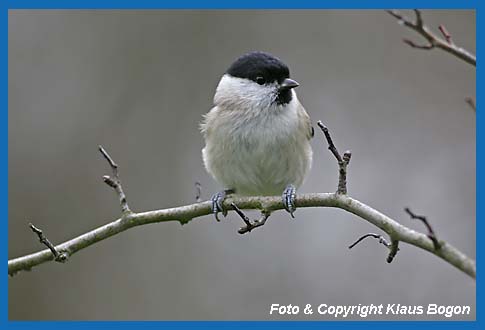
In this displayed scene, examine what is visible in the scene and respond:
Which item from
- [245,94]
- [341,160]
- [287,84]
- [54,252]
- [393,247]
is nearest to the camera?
[393,247]

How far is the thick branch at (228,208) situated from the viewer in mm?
2553

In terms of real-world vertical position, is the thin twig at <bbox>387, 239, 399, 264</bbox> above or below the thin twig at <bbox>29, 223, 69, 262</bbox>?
below

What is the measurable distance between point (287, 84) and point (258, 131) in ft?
1.04

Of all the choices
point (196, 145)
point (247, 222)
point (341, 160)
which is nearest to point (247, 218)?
point (247, 222)

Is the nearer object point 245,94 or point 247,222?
point 247,222

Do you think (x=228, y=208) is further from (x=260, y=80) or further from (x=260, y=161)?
(x=260, y=80)

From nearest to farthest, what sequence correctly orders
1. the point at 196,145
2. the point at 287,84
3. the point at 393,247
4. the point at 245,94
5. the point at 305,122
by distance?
the point at 393,247 < the point at 287,84 < the point at 245,94 < the point at 305,122 < the point at 196,145

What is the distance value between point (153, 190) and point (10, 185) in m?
1.33

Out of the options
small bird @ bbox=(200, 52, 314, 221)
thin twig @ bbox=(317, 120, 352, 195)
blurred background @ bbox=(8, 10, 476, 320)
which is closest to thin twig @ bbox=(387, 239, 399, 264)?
thin twig @ bbox=(317, 120, 352, 195)

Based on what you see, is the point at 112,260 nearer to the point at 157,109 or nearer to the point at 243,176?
the point at 157,109

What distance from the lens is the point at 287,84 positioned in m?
3.89

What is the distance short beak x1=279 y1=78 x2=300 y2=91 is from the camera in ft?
12.7

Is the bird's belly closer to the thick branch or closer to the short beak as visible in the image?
the short beak

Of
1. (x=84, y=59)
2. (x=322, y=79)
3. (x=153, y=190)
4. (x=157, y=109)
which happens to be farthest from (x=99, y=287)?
(x=322, y=79)
